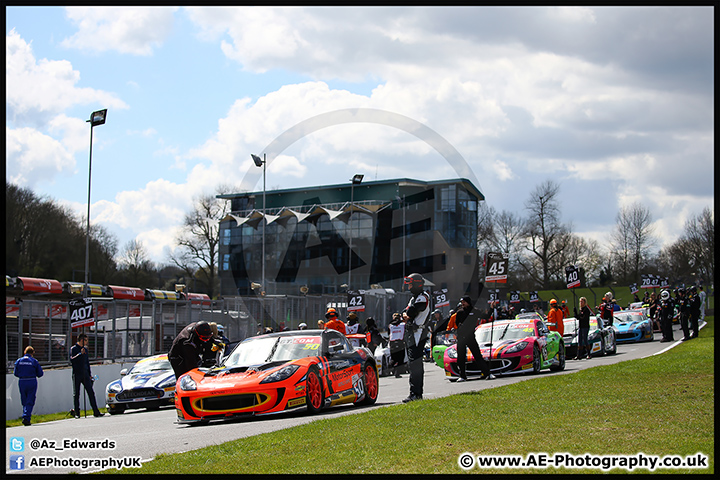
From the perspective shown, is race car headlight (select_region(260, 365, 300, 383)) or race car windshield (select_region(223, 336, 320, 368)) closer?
race car headlight (select_region(260, 365, 300, 383))

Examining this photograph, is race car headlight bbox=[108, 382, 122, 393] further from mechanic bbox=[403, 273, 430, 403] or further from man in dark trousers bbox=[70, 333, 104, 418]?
mechanic bbox=[403, 273, 430, 403]

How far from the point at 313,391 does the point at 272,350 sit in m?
1.01

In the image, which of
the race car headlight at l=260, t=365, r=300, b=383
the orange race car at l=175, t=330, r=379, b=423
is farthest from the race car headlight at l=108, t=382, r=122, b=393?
the race car headlight at l=260, t=365, r=300, b=383

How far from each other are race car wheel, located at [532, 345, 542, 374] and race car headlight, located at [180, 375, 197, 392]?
984 centimetres

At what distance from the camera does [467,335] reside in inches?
688

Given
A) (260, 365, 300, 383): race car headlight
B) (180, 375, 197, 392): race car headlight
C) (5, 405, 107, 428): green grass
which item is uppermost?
(260, 365, 300, 383): race car headlight

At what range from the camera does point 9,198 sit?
176 feet

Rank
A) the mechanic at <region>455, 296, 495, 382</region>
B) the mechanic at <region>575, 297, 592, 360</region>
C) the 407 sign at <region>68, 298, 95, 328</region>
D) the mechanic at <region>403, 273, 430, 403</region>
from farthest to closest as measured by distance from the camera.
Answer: the mechanic at <region>575, 297, 592, 360</region>, the 407 sign at <region>68, 298, 95, 328</region>, the mechanic at <region>455, 296, 495, 382</region>, the mechanic at <region>403, 273, 430, 403</region>

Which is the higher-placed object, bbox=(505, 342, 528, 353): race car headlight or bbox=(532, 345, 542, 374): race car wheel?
bbox=(505, 342, 528, 353): race car headlight

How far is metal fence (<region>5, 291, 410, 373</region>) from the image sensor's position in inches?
808

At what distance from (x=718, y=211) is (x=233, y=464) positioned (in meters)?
4.57

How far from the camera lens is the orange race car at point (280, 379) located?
38.4 ft
